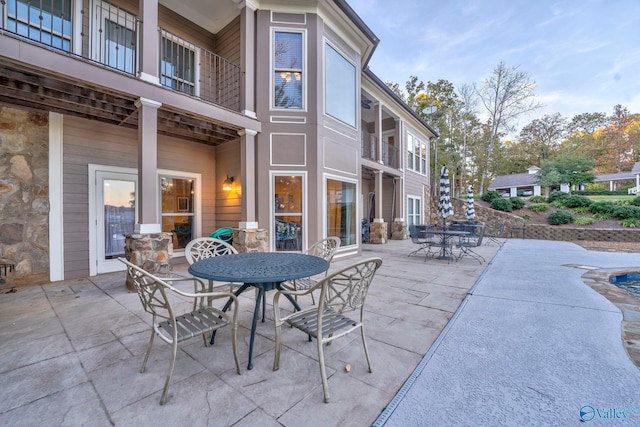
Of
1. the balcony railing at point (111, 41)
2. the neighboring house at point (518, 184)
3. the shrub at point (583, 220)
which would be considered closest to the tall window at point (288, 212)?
the balcony railing at point (111, 41)

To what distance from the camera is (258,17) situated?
5.52 meters

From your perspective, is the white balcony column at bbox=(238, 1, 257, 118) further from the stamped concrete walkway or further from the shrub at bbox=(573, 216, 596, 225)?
the shrub at bbox=(573, 216, 596, 225)

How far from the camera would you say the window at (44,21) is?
13.6 feet

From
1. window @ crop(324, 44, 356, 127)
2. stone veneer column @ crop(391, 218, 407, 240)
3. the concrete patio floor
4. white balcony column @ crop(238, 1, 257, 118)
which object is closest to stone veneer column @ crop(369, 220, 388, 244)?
stone veneer column @ crop(391, 218, 407, 240)

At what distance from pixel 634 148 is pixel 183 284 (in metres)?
38.4

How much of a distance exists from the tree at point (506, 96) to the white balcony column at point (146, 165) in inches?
900

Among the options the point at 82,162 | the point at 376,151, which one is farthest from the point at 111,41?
the point at 376,151

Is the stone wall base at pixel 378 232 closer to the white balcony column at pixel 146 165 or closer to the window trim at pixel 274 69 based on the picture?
the window trim at pixel 274 69

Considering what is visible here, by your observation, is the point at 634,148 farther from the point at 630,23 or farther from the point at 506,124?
the point at 630,23

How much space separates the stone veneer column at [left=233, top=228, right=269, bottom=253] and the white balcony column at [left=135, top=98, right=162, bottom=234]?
1540 millimetres

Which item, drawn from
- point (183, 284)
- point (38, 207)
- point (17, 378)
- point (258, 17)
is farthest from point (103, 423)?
point (258, 17)

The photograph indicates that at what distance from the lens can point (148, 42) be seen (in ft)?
13.1

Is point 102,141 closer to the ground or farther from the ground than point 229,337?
farther from the ground

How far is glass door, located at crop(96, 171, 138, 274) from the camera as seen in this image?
4.95m
